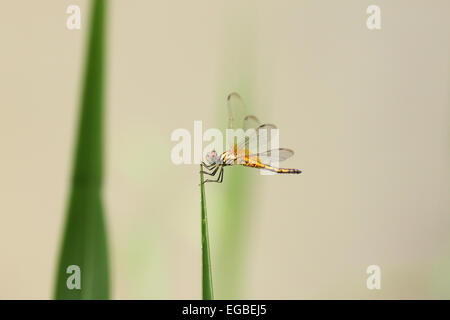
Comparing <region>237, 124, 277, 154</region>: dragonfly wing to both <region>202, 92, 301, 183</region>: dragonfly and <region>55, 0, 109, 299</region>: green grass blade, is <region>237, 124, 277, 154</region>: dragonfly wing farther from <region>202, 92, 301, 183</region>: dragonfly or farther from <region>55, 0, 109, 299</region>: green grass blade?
<region>55, 0, 109, 299</region>: green grass blade

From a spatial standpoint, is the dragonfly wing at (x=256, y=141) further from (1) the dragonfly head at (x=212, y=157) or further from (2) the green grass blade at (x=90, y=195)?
(2) the green grass blade at (x=90, y=195)

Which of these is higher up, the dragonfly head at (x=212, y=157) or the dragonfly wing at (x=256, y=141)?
the dragonfly wing at (x=256, y=141)

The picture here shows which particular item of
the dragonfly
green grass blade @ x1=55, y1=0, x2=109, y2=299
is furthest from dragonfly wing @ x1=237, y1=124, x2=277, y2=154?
green grass blade @ x1=55, y1=0, x2=109, y2=299

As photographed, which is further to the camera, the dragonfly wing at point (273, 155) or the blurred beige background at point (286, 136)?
the blurred beige background at point (286, 136)

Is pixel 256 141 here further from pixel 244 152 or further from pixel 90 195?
pixel 90 195

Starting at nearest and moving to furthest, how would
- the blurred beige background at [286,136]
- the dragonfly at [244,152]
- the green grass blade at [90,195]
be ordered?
the green grass blade at [90,195], the dragonfly at [244,152], the blurred beige background at [286,136]

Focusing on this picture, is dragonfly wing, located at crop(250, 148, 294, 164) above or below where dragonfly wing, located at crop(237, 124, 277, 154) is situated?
below

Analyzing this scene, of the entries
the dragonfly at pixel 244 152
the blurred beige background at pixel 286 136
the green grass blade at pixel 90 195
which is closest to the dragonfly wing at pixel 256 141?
the dragonfly at pixel 244 152
